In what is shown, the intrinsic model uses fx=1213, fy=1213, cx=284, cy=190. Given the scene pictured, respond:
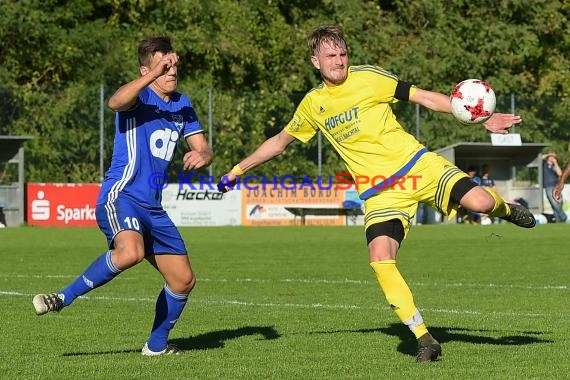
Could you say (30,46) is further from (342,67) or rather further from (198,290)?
(342,67)

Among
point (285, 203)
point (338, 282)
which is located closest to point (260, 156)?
point (338, 282)

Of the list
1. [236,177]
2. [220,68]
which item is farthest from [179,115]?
[220,68]

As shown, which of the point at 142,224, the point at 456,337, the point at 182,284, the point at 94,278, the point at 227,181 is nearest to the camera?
the point at 94,278

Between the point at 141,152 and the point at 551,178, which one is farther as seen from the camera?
the point at 551,178

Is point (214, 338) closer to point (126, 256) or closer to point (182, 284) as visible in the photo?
point (182, 284)

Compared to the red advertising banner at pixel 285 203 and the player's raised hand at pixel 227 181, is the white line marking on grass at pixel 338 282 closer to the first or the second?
the player's raised hand at pixel 227 181

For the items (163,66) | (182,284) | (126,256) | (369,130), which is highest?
(163,66)

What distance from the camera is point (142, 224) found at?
25.9 ft

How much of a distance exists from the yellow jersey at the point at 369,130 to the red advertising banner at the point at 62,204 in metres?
22.4

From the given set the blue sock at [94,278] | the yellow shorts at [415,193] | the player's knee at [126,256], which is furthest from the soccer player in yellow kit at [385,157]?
the blue sock at [94,278]

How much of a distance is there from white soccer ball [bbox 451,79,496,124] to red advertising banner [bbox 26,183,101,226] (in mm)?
22747

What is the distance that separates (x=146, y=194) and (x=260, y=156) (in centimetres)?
105

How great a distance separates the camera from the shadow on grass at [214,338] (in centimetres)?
838

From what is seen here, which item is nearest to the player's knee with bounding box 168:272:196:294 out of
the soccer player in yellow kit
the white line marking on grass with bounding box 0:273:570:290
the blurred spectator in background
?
the soccer player in yellow kit
